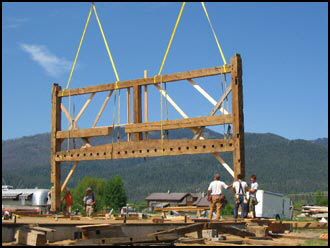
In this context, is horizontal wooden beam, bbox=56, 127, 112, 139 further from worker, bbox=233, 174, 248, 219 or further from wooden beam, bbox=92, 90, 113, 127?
worker, bbox=233, 174, 248, 219

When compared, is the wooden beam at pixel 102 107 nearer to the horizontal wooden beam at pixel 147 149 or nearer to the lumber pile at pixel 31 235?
the horizontal wooden beam at pixel 147 149

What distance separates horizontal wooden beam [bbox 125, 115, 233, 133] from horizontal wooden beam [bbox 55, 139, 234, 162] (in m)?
0.46

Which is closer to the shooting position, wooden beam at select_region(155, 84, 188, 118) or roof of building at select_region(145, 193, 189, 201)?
wooden beam at select_region(155, 84, 188, 118)

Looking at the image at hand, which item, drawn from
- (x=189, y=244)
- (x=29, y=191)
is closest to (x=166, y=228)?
(x=189, y=244)

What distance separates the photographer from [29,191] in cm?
3144

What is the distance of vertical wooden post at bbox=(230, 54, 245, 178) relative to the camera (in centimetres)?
1823

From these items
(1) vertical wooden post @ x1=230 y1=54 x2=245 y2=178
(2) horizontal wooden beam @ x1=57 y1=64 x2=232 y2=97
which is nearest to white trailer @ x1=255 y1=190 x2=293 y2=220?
(2) horizontal wooden beam @ x1=57 y1=64 x2=232 y2=97

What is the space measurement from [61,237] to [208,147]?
7338mm

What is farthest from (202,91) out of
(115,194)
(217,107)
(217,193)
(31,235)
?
(115,194)

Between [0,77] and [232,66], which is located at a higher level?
[232,66]

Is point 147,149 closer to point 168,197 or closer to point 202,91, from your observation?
point 202,91

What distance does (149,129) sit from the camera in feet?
66.2

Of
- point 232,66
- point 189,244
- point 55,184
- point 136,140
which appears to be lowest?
point 189,244

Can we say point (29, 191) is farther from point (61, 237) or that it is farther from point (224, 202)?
point (61, 237)
